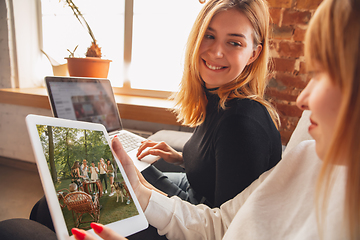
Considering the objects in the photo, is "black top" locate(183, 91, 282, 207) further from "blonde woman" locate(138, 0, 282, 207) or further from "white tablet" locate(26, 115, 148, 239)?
"white tablet" locate(26, 115, 148, 239)

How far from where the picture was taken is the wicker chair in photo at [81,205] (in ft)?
1.34

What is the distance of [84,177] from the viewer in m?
0.48

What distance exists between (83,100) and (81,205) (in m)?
0.79

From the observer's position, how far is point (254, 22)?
783mm

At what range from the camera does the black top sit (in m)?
0.65

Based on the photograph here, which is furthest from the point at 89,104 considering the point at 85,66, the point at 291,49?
the point at 291,49

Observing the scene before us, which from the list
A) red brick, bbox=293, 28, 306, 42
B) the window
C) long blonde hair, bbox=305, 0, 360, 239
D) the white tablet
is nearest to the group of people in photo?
the white tablet

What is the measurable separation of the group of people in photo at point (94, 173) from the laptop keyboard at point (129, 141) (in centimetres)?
52

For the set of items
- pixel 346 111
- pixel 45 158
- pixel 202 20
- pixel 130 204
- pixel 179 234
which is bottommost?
pixel 179 234

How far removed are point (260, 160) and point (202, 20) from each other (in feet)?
1.81

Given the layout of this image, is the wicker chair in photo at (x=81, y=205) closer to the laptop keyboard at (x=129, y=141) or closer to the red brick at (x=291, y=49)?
the laptop keyboard at (x=129, y=141)

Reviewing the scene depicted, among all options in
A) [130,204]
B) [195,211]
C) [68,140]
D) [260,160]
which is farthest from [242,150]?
[68,140]

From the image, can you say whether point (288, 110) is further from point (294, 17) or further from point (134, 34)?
point (134, 34)

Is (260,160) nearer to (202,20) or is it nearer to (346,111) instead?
(346,111)
